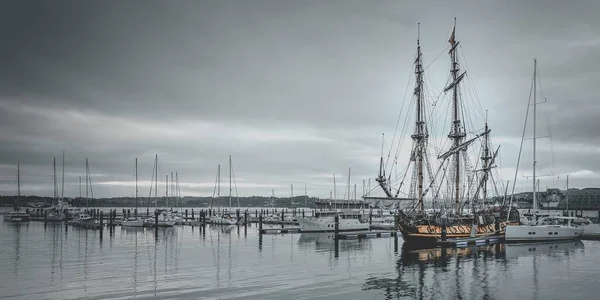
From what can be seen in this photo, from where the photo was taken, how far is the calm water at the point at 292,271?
26672 millimetres

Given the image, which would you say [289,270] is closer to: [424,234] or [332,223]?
[424,234]

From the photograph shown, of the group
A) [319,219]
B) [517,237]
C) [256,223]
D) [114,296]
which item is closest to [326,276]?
[114,296]

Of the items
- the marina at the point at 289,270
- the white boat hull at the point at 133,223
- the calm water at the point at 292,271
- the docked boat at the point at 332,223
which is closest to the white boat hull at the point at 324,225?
the docked boat at the point at 332,223

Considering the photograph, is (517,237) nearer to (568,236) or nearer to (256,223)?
(568,236)

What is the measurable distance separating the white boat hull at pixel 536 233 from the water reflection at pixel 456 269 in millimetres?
1248

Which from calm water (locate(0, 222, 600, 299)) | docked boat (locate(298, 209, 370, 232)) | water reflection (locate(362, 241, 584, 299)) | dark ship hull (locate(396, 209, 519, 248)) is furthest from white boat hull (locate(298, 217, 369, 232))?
water reflection (locate(362, 241, 584, 299))

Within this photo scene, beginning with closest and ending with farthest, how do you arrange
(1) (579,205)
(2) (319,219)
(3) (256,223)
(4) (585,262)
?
1. (4) (585,262)
2. (2) (319,219)
3. (3) (256,223)
4. (1) (579,205)

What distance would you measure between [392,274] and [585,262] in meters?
18.4

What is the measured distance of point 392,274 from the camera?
3331cm

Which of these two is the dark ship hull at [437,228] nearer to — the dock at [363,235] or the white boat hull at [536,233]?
the white boat hull at [536,233]

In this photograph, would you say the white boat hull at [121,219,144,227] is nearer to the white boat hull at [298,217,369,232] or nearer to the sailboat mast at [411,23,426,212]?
the white boat hull at [298,217,369,232]

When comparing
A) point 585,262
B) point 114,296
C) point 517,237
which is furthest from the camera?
point 517,237

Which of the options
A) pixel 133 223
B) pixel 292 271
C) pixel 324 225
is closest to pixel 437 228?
pixel 324 225

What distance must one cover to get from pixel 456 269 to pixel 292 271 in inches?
494
